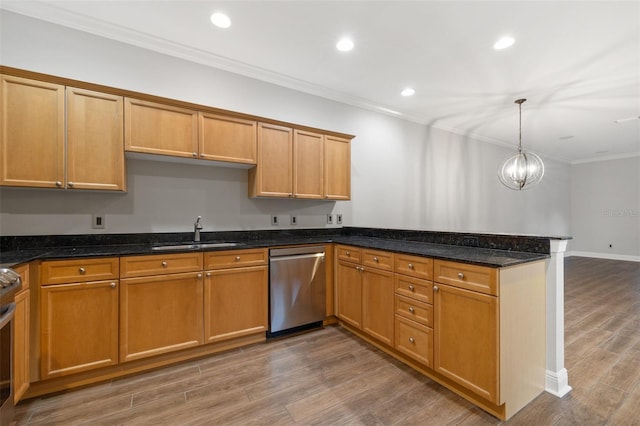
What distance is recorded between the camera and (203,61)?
2.93 meters

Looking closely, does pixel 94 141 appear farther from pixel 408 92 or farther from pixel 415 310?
pixel 408 92

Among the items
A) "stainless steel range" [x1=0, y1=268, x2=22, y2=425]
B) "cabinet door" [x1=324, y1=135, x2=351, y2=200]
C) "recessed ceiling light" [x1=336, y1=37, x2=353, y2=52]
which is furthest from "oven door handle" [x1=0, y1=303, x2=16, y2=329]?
"recessed ceiling light" [x1=336, y1=37, x2=353, y2=52]

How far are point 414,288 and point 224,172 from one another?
2287 millimetres

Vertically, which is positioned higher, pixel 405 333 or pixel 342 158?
pixel 342 158

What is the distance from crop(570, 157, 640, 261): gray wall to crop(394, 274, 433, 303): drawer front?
8.76m

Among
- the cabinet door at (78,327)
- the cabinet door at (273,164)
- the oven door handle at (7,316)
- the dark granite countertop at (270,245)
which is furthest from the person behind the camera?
the cabinet door at (273,164)

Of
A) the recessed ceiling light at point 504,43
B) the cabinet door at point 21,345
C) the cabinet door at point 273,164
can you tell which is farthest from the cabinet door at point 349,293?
the recessed ceiling light at point 504,43

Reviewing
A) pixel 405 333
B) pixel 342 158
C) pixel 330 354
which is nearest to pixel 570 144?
pixel 342 158

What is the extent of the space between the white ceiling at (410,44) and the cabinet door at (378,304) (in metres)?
2.24

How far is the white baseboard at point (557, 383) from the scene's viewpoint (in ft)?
6.35

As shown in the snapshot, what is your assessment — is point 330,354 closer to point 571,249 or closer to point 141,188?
point 141,188

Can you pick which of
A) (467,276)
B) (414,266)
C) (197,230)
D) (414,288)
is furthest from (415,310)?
(197,230)

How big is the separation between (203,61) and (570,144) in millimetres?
7859

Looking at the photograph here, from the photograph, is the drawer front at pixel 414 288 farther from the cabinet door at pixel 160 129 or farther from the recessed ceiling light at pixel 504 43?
the recessed ceiling light at pixel 504 43
